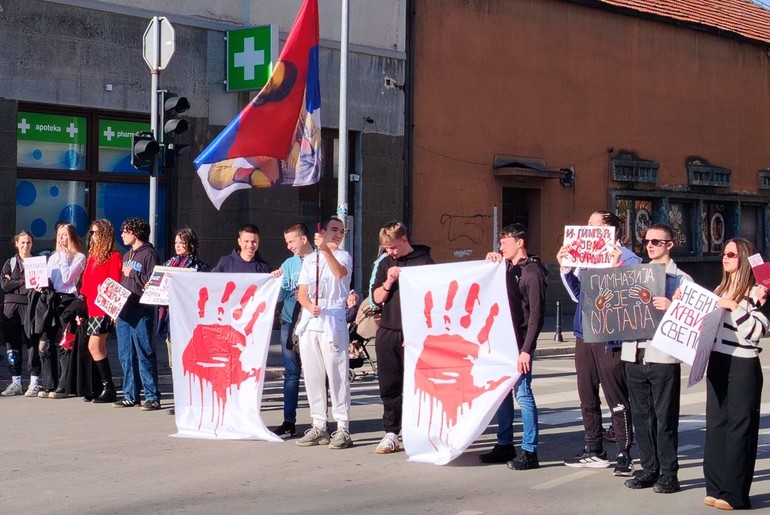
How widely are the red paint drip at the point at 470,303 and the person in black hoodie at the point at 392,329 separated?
634mm

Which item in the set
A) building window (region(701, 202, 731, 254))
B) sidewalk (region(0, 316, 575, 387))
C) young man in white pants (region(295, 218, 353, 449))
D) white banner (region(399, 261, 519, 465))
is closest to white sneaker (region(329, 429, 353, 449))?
young man in white pants (region(295, 218, 353, 449))

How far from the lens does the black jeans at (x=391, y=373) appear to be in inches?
381

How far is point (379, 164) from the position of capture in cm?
2286

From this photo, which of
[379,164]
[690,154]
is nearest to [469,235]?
[379,164]

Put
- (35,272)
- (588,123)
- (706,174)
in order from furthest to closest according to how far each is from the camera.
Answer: (706,174), (588,123), (35,272)

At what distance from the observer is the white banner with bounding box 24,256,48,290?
512 inches

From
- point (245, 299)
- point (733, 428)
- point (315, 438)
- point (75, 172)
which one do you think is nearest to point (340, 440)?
point (315, 438)

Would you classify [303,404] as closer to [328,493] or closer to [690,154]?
[328,493]

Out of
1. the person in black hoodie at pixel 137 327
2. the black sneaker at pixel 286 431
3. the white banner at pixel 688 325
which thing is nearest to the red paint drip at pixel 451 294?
the white banner at pixel 688 325

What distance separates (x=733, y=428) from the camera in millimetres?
7641

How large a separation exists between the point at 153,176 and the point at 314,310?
A: 5.99 m

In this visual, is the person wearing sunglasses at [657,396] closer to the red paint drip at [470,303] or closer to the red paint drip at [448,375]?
the red paint drip at [448,375]

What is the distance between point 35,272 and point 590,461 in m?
6.95

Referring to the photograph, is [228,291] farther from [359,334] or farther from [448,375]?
[359,334]
